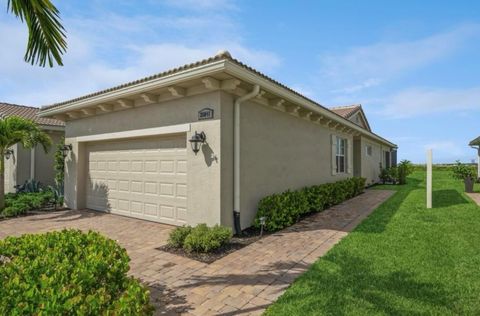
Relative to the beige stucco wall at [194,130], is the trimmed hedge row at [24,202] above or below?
below

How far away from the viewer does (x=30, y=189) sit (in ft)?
36.7

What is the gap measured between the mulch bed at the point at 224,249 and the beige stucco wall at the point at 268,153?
435 millimetres

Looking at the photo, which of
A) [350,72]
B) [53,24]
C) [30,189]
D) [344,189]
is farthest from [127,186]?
[350,72]

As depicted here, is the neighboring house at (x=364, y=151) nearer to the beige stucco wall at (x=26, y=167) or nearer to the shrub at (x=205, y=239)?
the shrub at (x=205, y=239)

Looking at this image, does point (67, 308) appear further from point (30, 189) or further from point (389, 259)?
point (30, 189)

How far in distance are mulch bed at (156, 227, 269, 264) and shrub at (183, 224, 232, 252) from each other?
10 cm

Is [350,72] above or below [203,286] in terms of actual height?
above

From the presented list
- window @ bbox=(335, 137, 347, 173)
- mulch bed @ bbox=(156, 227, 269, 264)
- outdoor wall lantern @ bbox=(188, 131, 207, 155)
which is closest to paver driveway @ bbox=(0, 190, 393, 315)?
mulch bed @ bbox=(156, 227, 269, 264)

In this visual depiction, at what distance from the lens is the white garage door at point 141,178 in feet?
22.7

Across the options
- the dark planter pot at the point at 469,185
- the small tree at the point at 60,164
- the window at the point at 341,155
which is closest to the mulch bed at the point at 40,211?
the small tree at the point at 60,164

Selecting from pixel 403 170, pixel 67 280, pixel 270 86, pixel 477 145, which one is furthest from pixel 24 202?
pixel 477 145

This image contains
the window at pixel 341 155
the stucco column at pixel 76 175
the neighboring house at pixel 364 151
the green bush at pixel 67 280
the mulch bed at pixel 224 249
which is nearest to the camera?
the green bush at pixel 67 280

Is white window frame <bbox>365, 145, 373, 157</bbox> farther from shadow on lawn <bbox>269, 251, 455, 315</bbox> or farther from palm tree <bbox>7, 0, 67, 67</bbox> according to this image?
palm tree <bbox>7, 0, 67, 67</bbox>

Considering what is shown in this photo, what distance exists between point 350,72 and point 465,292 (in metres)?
9.81
